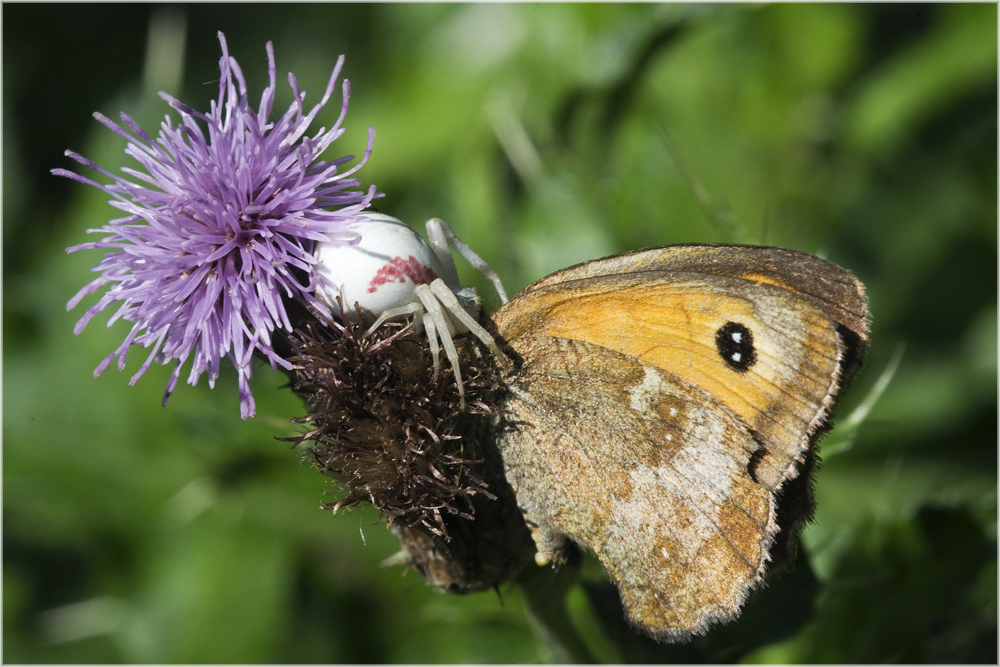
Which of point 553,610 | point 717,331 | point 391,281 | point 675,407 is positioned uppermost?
point 391,281

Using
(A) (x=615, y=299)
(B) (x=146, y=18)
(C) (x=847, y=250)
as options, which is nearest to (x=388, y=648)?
(A) (x=615, y=299)

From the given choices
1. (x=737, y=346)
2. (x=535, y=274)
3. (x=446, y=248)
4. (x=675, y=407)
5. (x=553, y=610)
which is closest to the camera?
(x=737, y=346)

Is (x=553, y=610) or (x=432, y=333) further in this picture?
(x=553, y=610)

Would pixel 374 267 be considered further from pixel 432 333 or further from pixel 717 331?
pixel 717 331

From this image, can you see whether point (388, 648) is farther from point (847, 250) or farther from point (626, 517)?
point (847, 250)

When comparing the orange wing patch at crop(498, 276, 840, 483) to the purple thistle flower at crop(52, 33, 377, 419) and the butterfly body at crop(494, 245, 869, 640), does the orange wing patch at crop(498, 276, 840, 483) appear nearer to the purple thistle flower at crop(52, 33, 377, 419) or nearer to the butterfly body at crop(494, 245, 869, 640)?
the butterfly body at crop(494, 245, 869, 640)

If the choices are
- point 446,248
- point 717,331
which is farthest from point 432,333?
point 717,331

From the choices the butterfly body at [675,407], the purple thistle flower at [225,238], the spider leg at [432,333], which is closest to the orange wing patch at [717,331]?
the butterfly body at [675,407]
